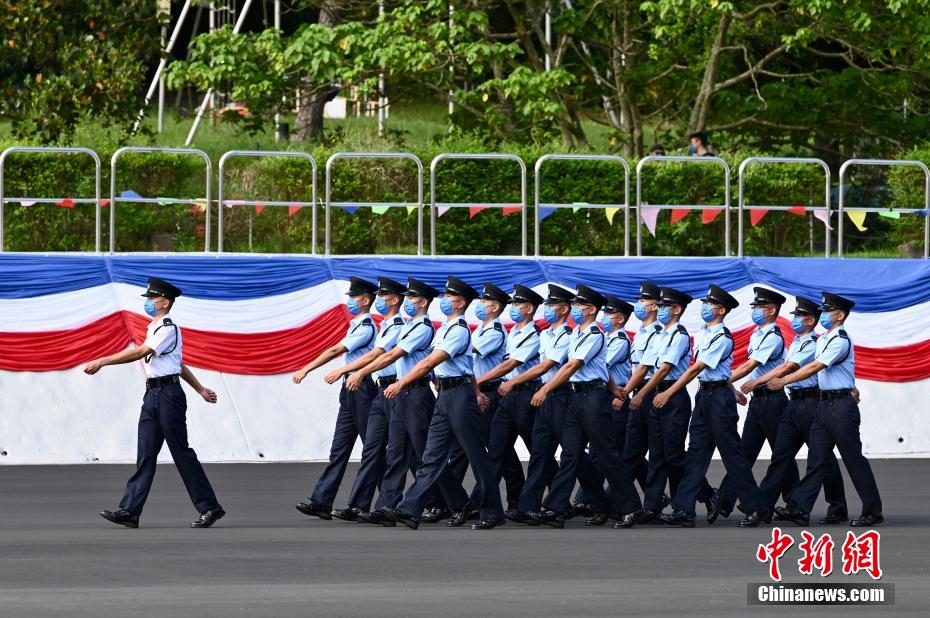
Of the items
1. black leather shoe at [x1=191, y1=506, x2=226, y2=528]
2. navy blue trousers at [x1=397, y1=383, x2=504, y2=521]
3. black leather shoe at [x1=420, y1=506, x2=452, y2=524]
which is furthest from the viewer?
black leather shoe at [x1=420, y1=506, x2=452, y2=524]

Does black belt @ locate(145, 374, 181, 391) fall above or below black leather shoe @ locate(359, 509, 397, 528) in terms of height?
above

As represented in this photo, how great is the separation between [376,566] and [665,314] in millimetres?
3988

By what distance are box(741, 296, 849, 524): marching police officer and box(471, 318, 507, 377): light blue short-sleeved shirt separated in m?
1.94

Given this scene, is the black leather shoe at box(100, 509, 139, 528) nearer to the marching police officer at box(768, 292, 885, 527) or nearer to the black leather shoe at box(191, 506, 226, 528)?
the black leather shoe at box(191, 506, 226, 528)

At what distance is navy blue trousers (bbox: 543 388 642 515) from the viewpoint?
12703 mm

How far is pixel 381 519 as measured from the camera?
496 inches

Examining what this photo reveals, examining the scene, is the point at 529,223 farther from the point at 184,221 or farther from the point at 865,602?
the point at 865,602

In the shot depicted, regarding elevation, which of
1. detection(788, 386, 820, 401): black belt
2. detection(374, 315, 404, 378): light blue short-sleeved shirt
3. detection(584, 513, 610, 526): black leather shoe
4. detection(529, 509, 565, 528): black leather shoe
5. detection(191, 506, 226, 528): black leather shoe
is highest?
detection(374, 315, 404, 378): light blue short-sleeved shirt

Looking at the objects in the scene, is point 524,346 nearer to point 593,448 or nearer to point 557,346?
point 557,346

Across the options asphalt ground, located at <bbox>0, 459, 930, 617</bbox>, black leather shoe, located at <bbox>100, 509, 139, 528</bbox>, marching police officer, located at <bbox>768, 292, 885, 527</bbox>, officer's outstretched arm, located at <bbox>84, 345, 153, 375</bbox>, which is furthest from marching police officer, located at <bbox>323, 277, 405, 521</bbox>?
marching police officer, located at <bbox>768, 292, 885, 527</bbox>

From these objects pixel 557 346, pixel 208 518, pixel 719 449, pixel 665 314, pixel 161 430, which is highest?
pixel 665 314

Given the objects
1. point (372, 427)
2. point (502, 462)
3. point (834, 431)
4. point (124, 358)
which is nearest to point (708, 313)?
point (834, 431)

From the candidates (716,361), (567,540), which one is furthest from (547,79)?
(567,540)

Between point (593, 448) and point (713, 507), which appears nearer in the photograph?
point (593, 448)
